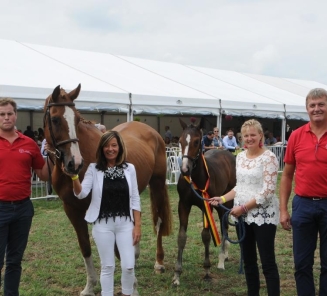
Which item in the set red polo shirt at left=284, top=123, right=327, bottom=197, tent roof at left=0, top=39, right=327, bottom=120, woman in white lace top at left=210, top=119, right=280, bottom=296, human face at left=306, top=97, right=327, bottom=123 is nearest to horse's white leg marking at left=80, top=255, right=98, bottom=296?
woman in white lace top at left=210, top=119, right=280, bottom=296

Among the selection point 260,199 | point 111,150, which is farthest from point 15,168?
point 260,199

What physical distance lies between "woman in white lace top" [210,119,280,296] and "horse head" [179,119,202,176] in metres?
1.17

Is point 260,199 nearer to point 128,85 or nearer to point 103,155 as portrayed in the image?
point 103,155

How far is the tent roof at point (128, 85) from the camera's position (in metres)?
10.5

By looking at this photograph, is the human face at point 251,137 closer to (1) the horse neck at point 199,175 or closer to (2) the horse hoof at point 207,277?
(1) the horse neck at point 199,175

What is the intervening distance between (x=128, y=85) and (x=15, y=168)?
366 inches

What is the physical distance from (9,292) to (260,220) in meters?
1.99

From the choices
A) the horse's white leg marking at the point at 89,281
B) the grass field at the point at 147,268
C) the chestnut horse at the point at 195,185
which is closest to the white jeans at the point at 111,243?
the horse's white leg marking at the point at 89,281

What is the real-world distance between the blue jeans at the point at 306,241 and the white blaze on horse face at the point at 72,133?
1.66 m

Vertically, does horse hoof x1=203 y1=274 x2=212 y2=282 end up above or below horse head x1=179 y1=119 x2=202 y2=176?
below

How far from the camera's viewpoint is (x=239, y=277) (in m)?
4.68

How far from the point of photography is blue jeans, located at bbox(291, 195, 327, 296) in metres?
3.13

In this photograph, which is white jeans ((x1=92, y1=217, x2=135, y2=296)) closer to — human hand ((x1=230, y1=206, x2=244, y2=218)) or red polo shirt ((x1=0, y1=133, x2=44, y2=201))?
red polo shirt ((x1=0, y1=133, x2=44, y2=201))

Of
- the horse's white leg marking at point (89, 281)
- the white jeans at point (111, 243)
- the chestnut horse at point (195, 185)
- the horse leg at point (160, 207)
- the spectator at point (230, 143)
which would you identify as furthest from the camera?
the spectator at point (230, 143)
